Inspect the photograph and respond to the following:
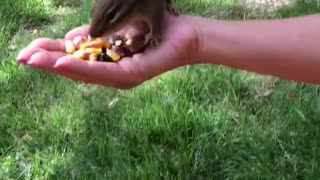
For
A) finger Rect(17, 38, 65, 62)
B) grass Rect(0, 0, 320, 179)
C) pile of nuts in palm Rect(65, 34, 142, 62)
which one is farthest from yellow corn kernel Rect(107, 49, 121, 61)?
grass Rect(0, 0, 320, 179)

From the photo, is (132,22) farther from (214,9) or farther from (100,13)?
(214,9)

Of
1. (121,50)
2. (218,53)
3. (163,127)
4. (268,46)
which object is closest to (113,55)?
(121,50)

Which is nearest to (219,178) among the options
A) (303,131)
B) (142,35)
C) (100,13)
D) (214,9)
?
(303,131)

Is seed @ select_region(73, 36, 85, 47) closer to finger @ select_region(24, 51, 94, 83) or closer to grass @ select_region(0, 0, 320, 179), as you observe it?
finger @ select_region(24, 51, 94, 83)

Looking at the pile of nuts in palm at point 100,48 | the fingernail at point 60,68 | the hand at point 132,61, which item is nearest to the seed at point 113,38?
the pile of nuts in palm at point 100,48

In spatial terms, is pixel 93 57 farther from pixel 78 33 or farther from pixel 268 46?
pixel 268 46

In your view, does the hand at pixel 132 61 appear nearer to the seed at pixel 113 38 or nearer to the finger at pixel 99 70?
the finger at pixel 99 70

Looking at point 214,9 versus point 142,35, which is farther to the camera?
point 214,9
